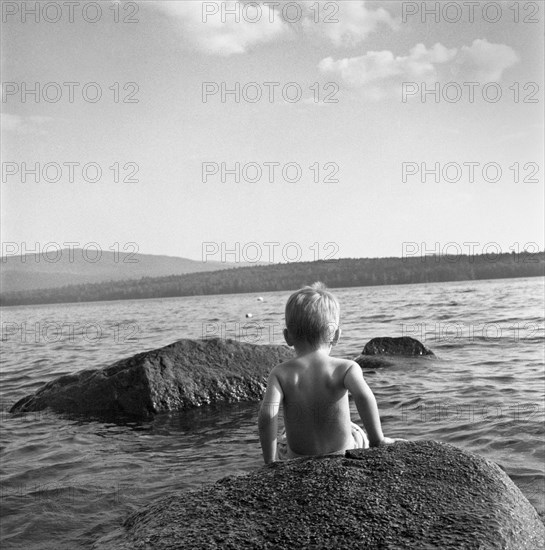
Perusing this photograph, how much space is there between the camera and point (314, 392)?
4344 millimetres

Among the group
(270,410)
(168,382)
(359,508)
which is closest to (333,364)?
(270,410)

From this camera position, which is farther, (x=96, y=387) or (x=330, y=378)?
(x=96, y=387)

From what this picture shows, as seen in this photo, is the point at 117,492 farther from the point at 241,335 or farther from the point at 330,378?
the point at 241,335

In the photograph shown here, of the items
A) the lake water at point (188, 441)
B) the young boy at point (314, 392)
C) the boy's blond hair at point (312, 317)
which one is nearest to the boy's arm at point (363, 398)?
the young boy at point (314, 392)

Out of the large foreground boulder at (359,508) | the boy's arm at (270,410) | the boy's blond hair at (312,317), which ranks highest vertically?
the boy's blond hair at (312,317)

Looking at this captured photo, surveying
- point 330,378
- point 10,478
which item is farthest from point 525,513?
point 10,478

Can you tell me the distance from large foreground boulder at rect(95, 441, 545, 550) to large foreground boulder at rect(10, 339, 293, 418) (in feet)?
18.2

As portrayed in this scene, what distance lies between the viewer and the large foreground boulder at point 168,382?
941cm

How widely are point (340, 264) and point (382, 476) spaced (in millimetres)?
100377

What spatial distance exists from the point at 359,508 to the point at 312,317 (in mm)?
1465

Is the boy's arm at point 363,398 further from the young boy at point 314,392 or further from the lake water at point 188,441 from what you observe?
the lake water at point 188,441

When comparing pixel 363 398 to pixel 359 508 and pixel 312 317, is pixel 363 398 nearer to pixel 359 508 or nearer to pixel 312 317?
pixel 312 317

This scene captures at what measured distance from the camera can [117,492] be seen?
6141 millimetres

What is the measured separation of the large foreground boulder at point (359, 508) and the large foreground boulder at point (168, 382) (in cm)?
556
